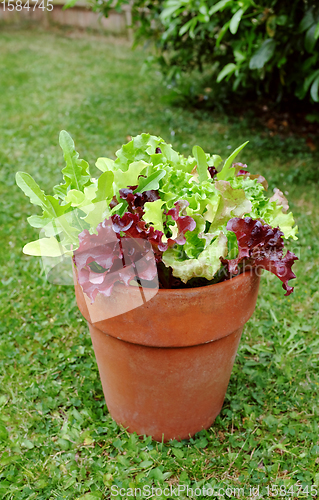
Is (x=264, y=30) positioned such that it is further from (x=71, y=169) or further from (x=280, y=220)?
(x=71, y=169)

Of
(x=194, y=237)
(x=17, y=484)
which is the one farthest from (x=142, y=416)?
(x=194, y=237)

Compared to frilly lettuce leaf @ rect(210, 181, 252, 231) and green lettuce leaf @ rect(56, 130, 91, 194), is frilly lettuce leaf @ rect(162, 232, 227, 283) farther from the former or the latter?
green lettuce leaf @ rect(56, 130, 91, 194)

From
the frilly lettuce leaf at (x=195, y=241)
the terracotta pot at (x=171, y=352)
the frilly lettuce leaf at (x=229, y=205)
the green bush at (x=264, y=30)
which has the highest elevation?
the green bush at (x=264, y=30)

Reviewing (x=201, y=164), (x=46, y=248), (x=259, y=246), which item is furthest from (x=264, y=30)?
(x=46, y=248)

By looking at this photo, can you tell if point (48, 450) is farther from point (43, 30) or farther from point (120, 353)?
point (43, 30)

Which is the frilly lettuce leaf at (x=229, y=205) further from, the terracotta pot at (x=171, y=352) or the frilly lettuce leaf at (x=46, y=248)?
the frilly lettuce leaf at (x=46, y=248)

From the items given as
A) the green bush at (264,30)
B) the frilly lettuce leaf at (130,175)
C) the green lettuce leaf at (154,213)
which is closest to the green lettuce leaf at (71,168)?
the frilly lettuce leaf at (130,175)

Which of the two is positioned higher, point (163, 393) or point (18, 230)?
point (18, 230)

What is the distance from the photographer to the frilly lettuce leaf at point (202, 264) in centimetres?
125

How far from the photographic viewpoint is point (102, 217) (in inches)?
49.8

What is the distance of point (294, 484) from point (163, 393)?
0.61 meters

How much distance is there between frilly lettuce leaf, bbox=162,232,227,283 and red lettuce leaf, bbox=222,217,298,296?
50 mm

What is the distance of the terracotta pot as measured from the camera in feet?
4.18

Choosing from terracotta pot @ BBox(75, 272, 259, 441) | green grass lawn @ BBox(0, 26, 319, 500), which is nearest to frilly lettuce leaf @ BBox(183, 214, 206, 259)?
terracotta pot @ BBox(75, 272, 259, 441)
